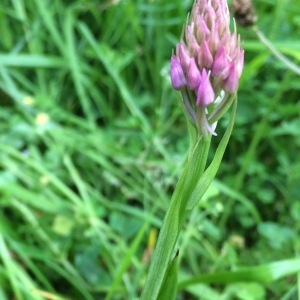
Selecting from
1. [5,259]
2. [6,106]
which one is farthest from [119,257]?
[6,106]

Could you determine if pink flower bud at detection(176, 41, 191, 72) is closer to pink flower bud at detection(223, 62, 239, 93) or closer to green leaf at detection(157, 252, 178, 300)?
pink flower bud at detection(223, 62, 239, 93)

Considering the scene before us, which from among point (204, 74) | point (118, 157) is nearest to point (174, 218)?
point (204, 74)

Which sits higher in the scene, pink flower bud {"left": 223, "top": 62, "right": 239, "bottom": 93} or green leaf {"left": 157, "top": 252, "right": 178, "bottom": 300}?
pink flower bud {"left": 223, "top": 62, "right": 239, "bottom": 93}

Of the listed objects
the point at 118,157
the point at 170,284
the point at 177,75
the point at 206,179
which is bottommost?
the point at 118,157

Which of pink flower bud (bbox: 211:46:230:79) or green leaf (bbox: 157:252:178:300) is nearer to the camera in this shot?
pink flower bud (bbox: 211:46:230:79)

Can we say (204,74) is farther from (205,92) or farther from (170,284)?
(170,284)


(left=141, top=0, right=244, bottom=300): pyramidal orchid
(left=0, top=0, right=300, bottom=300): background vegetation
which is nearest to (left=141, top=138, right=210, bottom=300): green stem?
(left=141, top=0, right=244, bottom=300): pyramidal orchid

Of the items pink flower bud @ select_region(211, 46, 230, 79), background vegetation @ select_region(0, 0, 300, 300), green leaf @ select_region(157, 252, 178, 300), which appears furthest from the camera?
background vegetation @ select_region(0, 0, 300, 300)

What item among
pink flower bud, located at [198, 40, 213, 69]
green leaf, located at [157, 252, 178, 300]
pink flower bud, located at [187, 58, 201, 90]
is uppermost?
pink flower bud, located at [198, 40, 213, 69]
